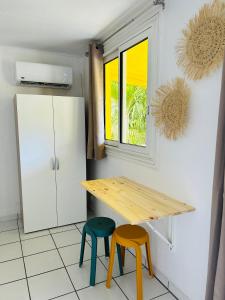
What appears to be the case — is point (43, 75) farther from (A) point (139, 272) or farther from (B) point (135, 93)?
(A) point (139, 272)

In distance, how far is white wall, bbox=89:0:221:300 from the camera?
1429mm

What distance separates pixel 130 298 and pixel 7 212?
2173 millimetres

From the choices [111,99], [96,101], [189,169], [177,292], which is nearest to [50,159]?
[96,101]

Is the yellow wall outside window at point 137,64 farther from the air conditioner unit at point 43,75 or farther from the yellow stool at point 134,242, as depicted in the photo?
the yellow stool at point 134,242

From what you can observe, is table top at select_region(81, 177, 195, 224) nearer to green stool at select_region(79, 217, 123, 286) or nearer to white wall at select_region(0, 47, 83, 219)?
green stool at select_region(79, 217, 123, 286)

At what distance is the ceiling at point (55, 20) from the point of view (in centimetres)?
189

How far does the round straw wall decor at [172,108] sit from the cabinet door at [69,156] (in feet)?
4.37

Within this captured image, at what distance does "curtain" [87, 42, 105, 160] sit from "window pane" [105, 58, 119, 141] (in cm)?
12

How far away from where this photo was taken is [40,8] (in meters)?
1.95

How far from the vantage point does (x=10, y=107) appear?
119 inches

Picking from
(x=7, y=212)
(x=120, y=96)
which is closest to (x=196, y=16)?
(x=120, y=96)

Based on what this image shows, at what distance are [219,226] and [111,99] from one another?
6.58 feet

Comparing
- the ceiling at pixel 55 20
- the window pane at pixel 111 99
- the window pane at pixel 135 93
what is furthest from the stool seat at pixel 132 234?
the ceiling at pixel 55 20

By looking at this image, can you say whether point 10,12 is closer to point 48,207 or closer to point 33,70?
point 33,70
